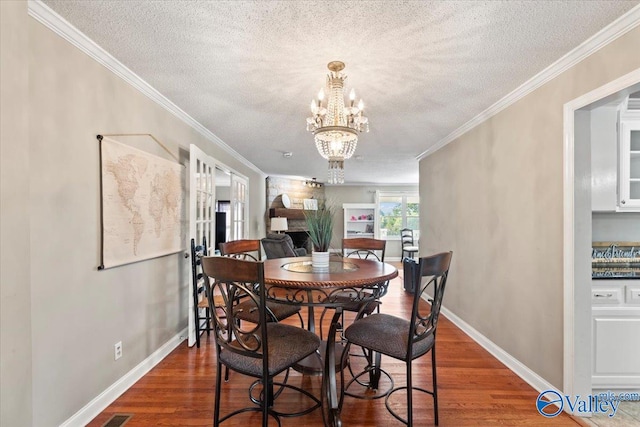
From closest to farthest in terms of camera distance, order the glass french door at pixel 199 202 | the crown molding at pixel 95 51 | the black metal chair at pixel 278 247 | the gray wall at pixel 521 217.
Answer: the crown molding at pixel 95 51
the gray wall at pixel 521 217
the glass french door at pixel 199 202
the black metal chair at pixel 278 247

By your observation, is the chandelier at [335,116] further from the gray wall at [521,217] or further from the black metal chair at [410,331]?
the gray wall at [521,217]

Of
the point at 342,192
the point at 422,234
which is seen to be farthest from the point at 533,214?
the point at 342,192

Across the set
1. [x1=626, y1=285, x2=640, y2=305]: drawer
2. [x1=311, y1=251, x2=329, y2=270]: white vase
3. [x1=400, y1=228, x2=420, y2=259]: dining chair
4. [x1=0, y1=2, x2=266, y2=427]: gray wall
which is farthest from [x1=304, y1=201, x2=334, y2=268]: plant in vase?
[x1=400, y1=228, x2=420, y2=259]: dining chair

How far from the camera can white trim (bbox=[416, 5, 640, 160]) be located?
1579 millimetres

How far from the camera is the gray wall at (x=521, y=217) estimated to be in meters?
2.05

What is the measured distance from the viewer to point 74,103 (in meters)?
1.75

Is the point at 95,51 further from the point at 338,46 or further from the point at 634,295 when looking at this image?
the point at 634,295

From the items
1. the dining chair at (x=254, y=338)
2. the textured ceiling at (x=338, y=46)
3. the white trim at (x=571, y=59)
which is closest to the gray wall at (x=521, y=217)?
the white trim at (x=571, y=59)

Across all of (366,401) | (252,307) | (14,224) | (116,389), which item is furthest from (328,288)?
(116,389)

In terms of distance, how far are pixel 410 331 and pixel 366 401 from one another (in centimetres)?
81

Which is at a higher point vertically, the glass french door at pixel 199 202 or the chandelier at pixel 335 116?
the chandelier at pixel 335 116

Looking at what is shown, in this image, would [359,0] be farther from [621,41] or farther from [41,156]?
[41,156]

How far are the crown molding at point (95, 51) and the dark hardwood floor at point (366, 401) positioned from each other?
7.36 feet

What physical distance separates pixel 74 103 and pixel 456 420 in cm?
298
